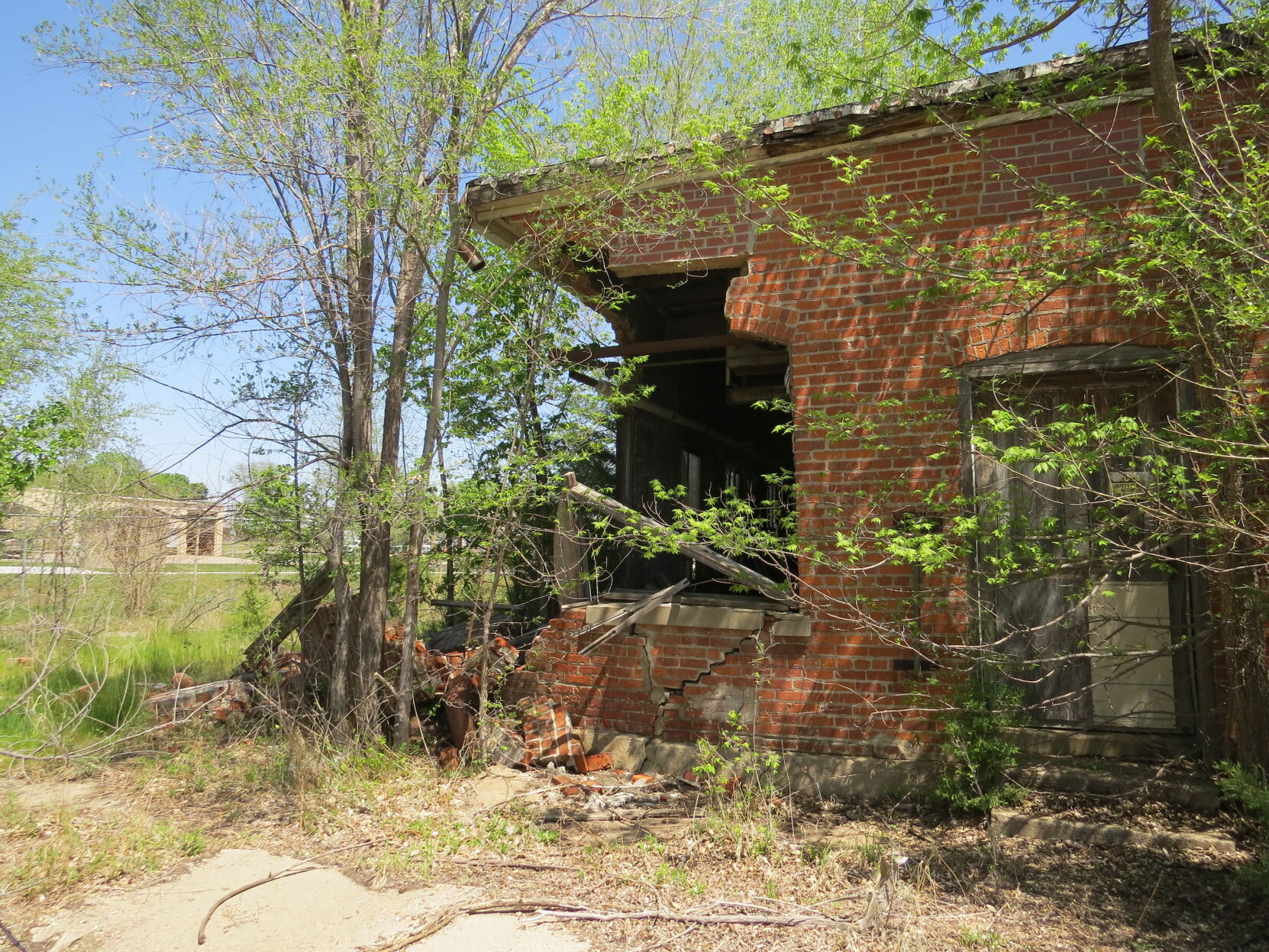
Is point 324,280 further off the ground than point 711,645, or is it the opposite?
point 324,280

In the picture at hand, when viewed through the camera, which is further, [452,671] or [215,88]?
[452,671]

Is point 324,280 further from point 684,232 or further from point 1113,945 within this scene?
point 1113,945

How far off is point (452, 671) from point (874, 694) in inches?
132

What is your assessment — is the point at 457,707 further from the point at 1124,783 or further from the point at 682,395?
the point at 1124,783

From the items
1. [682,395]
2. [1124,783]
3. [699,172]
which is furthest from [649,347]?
[1124,783]

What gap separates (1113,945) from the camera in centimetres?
347

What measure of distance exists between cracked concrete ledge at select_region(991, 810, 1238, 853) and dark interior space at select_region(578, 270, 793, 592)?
2654 millimetres

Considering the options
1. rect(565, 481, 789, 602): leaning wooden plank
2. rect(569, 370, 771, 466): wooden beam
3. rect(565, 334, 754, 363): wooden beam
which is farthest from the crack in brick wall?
rect(565, 334, 754, 363): wooden beam

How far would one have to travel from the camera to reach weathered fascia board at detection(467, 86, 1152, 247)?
525 cm

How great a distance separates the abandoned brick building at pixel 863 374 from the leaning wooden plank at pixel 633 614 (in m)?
0.08

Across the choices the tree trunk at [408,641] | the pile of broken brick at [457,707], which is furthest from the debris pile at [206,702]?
the tree trunk at [408,641]

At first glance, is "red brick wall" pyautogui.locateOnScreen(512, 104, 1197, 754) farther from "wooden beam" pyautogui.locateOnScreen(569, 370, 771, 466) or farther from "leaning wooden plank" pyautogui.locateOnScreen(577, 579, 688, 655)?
"wooden beam" pyautogui.locateOnScreen(569, 370, 771, 466)

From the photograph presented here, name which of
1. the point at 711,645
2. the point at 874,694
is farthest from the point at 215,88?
the point at 874,694

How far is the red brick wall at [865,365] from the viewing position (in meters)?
5.30
